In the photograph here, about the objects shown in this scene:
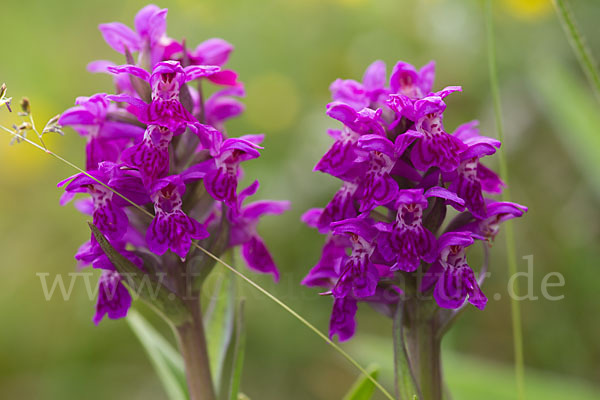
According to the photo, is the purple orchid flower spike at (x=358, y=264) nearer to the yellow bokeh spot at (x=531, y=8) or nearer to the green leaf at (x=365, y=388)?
the green leaf at (x=365, y=388)

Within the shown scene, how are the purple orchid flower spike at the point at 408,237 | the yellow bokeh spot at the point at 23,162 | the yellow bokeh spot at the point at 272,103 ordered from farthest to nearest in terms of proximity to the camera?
1. the yellow bokeh spot at the point at 272,103
2. the yellow bokeh spot at the point at 23,162
3. the purple orchid flower spike at the point at 408,237

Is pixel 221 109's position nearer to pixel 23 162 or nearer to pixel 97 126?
pixel 97 126

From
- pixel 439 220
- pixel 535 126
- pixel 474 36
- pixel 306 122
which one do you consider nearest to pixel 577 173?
pixel 535 126

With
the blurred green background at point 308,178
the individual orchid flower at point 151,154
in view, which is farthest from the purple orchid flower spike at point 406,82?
the blurred green background at point 308,178

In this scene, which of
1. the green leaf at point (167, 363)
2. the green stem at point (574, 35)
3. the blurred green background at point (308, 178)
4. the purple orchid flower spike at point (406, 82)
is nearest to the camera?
the purple orchid flower spike at point (406, 82)

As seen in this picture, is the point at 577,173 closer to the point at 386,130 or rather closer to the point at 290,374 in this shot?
the point at 290,374

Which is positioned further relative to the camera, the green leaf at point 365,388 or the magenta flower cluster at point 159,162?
the green leaf at point 365,388

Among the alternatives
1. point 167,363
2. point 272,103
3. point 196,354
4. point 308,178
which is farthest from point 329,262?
point 272,103
